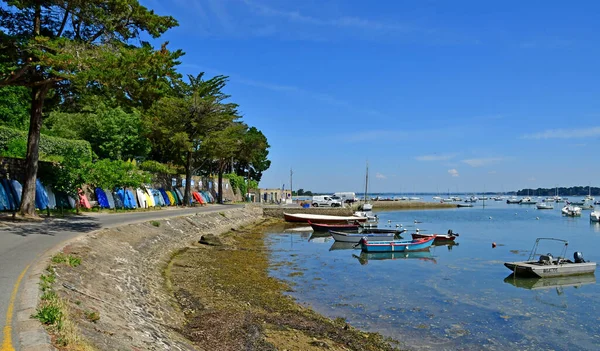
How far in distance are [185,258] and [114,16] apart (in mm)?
11894

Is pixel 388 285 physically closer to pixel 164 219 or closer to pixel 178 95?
pixel 164 219

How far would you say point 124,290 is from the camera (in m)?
12.2

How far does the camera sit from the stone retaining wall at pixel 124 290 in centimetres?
807

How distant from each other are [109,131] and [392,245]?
3128 cm

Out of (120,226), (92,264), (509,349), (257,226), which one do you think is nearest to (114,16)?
(120,226)

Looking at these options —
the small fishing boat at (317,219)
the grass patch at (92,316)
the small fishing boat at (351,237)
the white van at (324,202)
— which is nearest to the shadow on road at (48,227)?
the grass patch at (92,316)

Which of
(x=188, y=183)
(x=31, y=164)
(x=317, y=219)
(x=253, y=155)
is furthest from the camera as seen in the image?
(x=253, y=155)

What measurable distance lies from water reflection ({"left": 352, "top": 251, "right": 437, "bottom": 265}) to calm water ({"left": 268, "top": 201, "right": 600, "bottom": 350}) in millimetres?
149

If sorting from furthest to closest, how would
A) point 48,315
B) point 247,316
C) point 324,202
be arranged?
point 324,202 < point 247,316 < point 48,315

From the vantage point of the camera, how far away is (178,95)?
52062 millimetres

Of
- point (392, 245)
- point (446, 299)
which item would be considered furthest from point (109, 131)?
point (446, 299)

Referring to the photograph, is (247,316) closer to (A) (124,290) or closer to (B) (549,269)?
(A) (124,290)

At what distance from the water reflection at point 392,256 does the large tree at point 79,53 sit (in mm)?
17520

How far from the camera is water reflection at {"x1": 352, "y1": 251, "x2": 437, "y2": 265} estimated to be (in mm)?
29781
